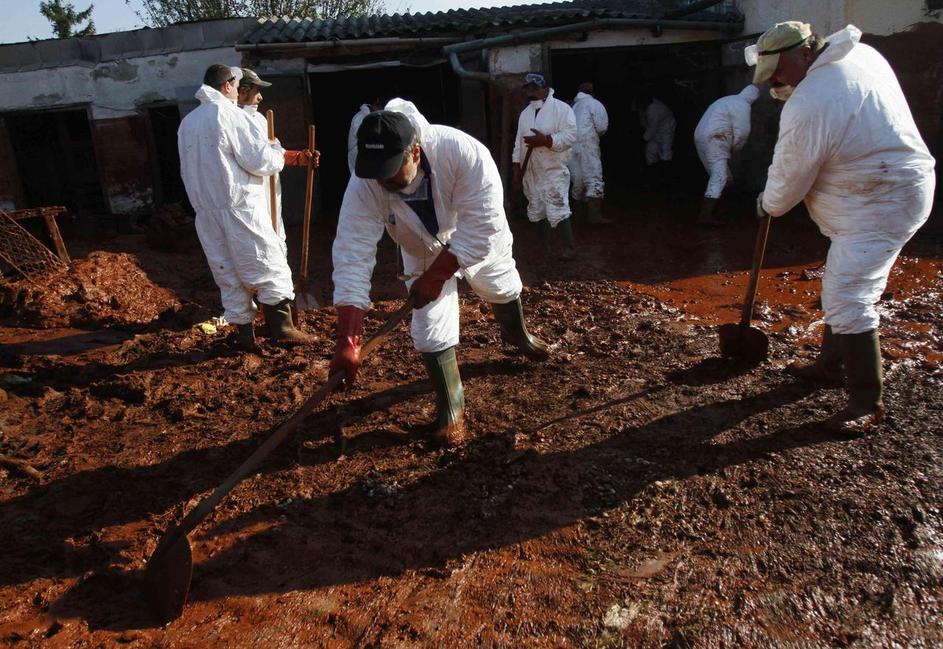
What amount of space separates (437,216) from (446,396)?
35.2 inches

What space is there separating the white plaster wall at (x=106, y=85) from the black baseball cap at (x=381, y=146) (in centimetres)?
916

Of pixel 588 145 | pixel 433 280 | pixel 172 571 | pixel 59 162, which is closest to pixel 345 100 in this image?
pixel 59 162

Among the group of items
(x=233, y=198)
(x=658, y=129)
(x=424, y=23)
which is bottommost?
(x=658, y=129)

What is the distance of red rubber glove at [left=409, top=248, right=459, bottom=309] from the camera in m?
3.12

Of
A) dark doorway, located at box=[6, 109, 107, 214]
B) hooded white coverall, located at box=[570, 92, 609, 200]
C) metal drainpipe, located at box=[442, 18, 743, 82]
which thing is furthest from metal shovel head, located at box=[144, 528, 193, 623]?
dark doorway, located at box=[6, 109, 107, 214]

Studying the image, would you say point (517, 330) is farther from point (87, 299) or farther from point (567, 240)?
point (87, 299)

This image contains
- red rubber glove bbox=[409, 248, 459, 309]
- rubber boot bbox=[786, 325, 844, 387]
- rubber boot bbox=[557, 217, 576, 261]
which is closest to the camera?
red rubber glove bbox=[409, 248, 459, 309]

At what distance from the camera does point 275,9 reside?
69.2 feet

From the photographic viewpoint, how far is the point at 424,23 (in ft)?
33.1

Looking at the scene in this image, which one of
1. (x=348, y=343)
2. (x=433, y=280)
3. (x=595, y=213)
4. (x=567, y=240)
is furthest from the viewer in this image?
(x=595, y=213)

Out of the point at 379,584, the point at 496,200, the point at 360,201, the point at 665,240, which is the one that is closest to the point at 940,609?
the point at 379,584

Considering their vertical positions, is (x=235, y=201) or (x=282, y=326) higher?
(x=235, y=201)

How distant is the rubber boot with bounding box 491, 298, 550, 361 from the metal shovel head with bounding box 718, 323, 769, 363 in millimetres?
1088

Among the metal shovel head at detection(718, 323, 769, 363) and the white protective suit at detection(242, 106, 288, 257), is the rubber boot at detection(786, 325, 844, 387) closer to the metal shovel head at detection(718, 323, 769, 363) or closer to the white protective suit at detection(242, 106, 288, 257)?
the metal shovel head at detection(718, 323, 769, 363)
